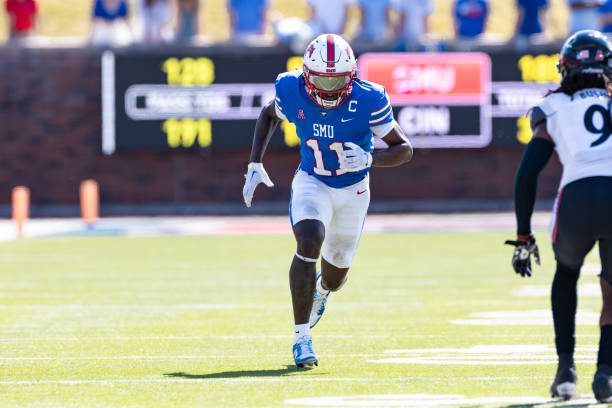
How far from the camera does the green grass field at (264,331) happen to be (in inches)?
271

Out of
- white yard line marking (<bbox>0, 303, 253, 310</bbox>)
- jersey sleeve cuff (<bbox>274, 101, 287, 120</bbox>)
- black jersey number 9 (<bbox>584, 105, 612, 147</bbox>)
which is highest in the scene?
black jersey number 9 (<bbox>584, 105, 612, 147</bbox>)

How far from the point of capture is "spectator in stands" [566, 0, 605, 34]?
24.1 m

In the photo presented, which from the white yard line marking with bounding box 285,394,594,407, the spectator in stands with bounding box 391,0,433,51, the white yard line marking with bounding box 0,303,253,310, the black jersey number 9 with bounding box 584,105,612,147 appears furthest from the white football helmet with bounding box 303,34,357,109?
the spectator in stands with bounding box 391,0,433,51

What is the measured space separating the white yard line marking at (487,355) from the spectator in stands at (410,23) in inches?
631

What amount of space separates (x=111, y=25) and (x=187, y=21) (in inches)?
47.6

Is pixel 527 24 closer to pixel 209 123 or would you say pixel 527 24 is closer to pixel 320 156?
pixel 209 123

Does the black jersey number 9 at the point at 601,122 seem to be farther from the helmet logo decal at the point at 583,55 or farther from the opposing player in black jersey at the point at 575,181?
the helmet logo decal at the point at 583,55

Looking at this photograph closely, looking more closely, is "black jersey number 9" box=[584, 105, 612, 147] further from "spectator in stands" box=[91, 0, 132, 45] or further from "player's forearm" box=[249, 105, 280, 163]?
"spectator in stands" box=[91, 0, 132, 45]

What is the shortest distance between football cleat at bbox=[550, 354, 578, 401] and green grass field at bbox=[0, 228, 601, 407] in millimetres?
96

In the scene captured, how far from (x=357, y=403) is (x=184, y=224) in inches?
645

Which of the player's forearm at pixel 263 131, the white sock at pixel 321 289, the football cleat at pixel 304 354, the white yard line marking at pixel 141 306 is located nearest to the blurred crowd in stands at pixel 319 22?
the white yard line marking at pixel 141 306

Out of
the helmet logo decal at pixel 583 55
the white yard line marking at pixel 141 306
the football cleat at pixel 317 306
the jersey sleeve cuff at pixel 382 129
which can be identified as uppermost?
the helmet logo decal at pixel 583 55

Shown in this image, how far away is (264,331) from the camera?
379 inches

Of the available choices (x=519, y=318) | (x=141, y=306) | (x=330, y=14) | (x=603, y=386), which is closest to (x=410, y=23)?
(x=330, y=14)
